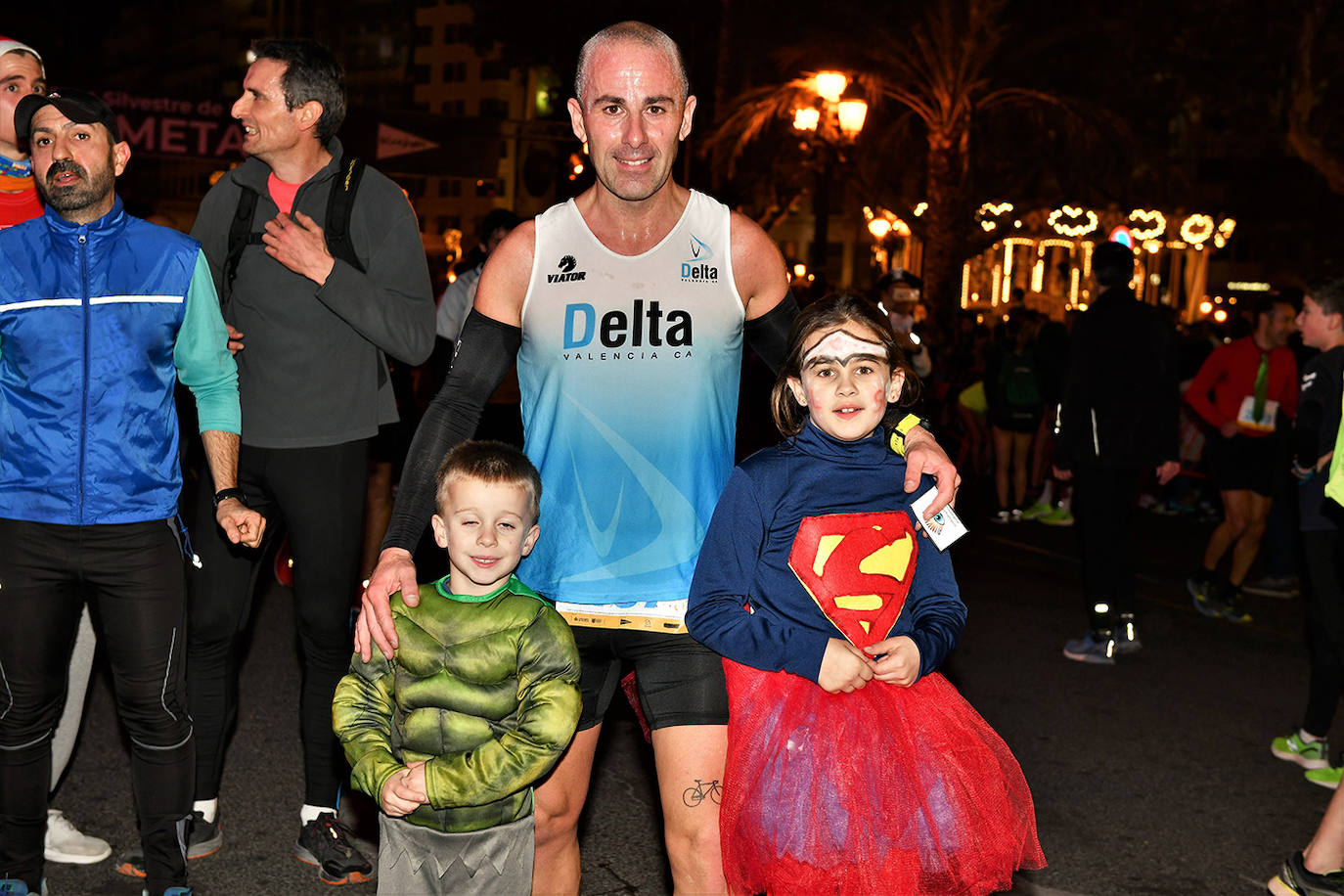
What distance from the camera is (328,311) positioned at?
432cm

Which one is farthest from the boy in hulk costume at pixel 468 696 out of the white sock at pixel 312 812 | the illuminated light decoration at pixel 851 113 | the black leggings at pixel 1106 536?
the illuminated light decoration at pixel 851 113

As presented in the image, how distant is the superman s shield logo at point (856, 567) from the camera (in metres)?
3.00

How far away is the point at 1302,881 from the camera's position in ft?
14.9

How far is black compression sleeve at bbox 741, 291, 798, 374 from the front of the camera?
328cm

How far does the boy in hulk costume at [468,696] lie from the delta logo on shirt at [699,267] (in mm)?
584

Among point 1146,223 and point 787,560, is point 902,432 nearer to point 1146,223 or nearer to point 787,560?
point 787,560

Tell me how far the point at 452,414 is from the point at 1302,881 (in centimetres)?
335

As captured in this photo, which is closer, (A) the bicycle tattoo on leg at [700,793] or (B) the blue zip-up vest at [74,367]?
(A) the bicycle tattoo on leg at [700,793]

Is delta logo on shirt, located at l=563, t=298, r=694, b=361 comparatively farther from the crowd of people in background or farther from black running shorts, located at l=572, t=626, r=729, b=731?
black running shorts, located at l=572, t=626, r=729, b=731

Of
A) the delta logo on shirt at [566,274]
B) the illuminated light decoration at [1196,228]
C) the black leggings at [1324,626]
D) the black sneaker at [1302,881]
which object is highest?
the illuminated light decoration at [1196,228]

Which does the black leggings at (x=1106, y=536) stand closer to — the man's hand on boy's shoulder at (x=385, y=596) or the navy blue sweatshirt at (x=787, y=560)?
the navy blue sweatshirt at (x=787, y=560)

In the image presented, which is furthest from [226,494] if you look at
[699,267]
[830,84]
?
[830,84]

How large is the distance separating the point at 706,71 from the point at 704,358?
1248 inches

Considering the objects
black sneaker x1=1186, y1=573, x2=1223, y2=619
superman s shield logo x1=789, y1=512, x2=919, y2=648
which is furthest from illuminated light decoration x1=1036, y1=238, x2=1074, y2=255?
superman s shield logo x1=789, y1=512, x2=919, y2=648
